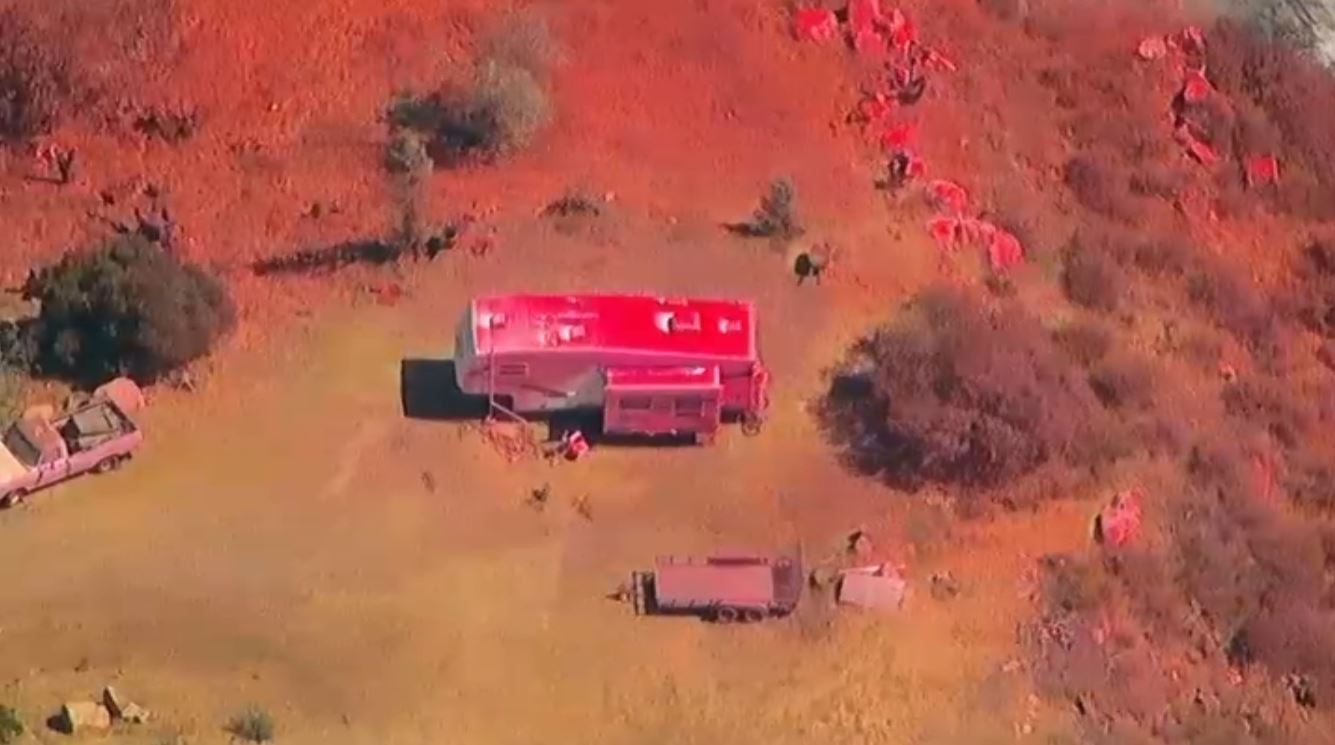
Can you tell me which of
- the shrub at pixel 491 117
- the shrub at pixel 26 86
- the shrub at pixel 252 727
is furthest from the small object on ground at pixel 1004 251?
the shrub at pixel 26 86

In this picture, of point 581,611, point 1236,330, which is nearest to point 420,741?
point 581,611

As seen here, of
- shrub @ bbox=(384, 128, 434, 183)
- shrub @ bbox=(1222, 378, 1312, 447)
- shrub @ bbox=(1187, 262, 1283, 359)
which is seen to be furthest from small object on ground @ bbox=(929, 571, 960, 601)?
shrub @ bbox=(384, 128, 434, 183)

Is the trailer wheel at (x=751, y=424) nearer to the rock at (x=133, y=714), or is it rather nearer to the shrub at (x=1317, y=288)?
the rock at (x=133, y=714)

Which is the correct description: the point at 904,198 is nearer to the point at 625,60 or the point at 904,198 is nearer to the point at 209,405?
the point at 625,60

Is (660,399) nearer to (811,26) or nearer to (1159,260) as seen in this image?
(811,26)

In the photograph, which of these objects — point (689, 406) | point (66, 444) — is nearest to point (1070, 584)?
point (689, 406)
